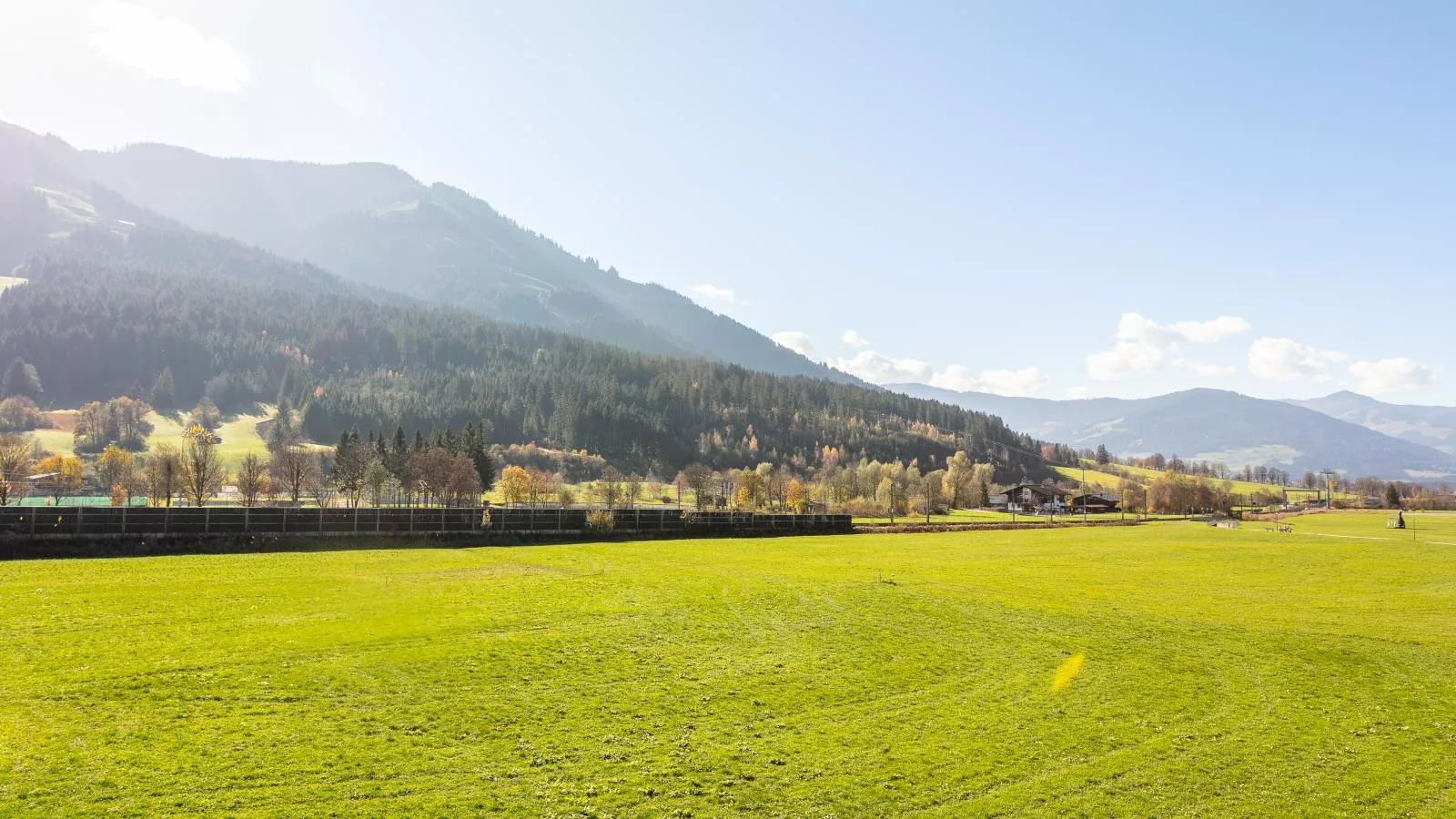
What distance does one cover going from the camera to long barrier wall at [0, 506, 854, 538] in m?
44.7

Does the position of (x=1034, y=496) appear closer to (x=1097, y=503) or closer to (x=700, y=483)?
(x=1097, y=503)

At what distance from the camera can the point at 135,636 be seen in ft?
68.2

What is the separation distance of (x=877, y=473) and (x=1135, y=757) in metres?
175

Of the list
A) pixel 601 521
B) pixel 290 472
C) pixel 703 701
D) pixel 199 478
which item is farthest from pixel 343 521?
pixel 290 472

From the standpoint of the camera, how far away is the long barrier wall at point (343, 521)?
4472 cm

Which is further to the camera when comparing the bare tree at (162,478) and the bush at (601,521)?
the bare tree at (162,478)

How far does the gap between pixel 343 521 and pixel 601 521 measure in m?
21.9

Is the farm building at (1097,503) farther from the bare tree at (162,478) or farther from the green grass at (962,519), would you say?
the bare tree at (162,478)

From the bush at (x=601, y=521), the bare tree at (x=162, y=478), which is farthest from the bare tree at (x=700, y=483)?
the bare tree at (x=162, y=478)

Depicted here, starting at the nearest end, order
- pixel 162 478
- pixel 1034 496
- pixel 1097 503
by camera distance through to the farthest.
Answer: pixel 162 478, pixel 1097 503, pixel 1034 496

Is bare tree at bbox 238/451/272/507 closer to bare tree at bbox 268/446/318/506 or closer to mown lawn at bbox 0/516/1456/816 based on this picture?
bare tree at bbox 268/446/318/506

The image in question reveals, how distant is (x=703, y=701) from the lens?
56.6 ft

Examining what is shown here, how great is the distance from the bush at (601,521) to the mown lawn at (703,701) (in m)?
34.8

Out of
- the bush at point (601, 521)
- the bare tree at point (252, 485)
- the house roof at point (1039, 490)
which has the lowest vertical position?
the house roof at point (1039, 490)
